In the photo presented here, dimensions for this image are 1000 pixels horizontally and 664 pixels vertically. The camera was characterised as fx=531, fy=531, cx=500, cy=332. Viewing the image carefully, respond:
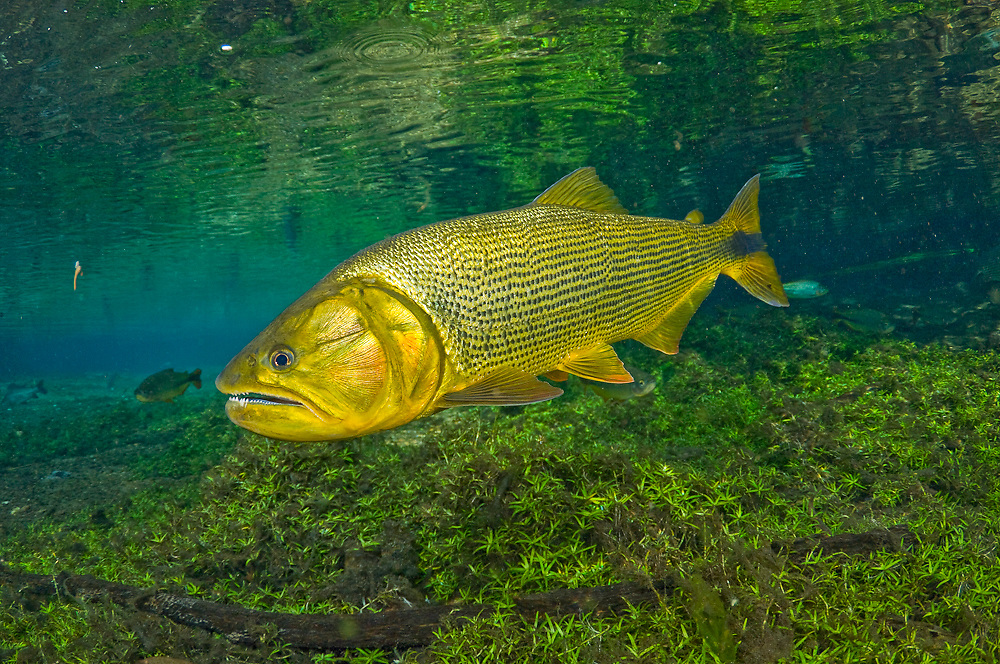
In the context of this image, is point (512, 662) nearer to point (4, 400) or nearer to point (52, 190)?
point (52, 190)

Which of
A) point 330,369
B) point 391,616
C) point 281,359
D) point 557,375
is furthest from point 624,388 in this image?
point 281,359

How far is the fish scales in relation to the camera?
2.61 meters

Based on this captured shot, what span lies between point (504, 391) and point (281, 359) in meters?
0.99

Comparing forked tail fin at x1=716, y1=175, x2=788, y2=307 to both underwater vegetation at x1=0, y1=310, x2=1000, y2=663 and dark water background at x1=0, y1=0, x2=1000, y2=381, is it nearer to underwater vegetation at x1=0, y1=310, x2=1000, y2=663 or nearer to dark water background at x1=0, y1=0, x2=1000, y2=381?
underwater vegetation at x1=0, y1=310, x2=1000, y2=663

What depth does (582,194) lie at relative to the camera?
11.1 ft

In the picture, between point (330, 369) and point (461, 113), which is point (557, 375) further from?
point (461, 113)

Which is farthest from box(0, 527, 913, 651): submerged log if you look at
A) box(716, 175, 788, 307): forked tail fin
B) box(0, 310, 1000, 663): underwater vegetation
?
box(716, 175, 788, 307): forked tail fin

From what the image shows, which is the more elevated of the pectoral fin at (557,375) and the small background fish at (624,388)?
the pectoral fin at (557,375)

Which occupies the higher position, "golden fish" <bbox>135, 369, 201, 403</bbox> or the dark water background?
the dark water background

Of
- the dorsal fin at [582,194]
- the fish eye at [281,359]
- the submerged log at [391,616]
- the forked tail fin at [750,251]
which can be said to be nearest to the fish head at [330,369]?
the fish eye at [281,359]

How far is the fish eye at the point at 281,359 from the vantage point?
2271mm

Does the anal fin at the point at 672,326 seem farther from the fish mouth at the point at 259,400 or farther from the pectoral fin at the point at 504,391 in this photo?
the fish mouth at the point at 259,400

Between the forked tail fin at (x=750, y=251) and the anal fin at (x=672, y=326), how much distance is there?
42cm

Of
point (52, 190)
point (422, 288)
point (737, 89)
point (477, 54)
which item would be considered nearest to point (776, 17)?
point (737, 89)
